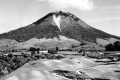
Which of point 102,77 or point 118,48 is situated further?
point 118,48

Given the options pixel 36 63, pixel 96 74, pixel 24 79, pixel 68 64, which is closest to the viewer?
pixel 24 79

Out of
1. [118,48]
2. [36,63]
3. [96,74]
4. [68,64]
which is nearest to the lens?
[96,74]

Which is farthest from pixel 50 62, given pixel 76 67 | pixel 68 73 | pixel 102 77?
pixel 102 77

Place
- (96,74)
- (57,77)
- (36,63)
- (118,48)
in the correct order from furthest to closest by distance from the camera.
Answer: (118,48) < (36,63) < (96,74) < (57,77)

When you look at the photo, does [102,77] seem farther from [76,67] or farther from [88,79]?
[76,67]

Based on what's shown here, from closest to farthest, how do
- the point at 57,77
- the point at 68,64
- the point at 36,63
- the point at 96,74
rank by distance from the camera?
the point at 57,77 → the point at 96,74 → the point at 36,63 → the point at 68,64

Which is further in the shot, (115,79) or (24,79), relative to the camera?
(115,79)

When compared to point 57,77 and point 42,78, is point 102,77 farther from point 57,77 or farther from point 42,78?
point 42,78

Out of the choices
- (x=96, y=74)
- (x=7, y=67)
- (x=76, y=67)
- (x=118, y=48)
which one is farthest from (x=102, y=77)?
(x=118, y=48)

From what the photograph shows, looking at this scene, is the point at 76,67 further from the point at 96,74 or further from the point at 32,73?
the point at 32,73
